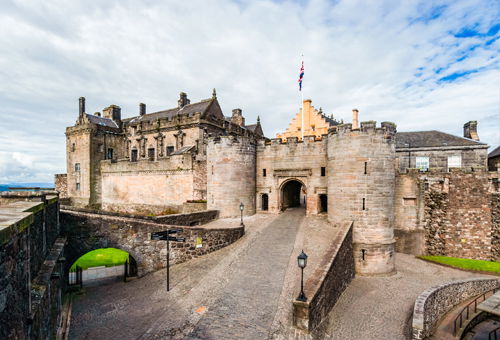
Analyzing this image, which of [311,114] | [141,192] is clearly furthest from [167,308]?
[311,114]

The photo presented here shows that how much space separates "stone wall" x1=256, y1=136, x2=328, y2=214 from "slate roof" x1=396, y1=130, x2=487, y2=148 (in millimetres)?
10688

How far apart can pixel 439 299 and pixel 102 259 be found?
20.8 meters

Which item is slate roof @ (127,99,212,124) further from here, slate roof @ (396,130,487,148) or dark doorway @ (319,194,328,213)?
slate roof @ (396,130,487,148)

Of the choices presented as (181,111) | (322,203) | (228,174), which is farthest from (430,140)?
(181,111)

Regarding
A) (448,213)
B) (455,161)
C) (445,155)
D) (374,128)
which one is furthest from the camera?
(445,155)

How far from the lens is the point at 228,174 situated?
22203 mm

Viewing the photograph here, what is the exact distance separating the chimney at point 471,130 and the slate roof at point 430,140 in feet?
7.52

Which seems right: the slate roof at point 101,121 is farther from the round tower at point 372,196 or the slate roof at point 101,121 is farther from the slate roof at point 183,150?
the round tower at point 372,196

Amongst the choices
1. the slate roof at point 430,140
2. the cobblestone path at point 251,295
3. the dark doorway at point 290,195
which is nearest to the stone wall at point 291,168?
the dark doorway at point 290,195

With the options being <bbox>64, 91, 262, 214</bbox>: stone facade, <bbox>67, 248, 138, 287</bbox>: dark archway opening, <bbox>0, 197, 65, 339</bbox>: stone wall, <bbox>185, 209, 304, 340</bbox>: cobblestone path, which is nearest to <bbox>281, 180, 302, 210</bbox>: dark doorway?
<bbox>185, 209, 304, 340</bbox>: cobblestone path

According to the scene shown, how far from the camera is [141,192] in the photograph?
3022cm

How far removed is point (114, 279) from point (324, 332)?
11681 mm

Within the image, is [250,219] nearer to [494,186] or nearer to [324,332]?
[324,332]

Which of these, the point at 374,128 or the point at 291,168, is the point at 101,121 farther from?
the point at 374,128
